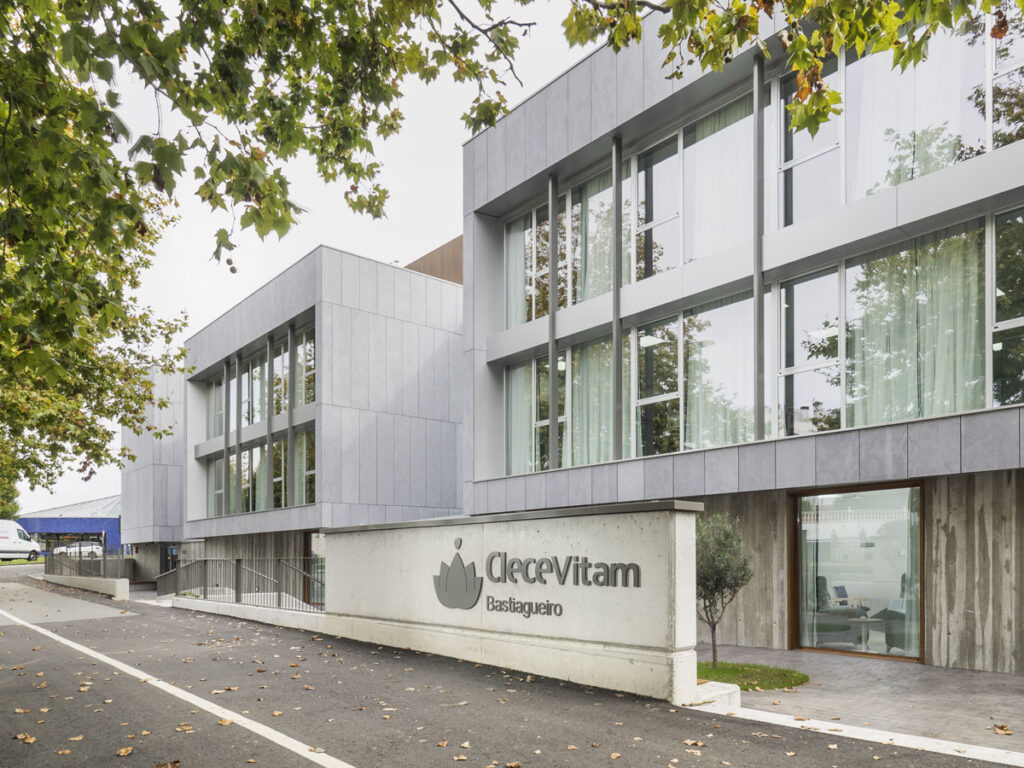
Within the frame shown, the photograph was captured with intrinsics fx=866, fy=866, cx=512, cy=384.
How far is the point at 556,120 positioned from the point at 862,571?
1080 cm

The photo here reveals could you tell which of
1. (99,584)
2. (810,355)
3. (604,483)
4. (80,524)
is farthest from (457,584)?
(80,524)

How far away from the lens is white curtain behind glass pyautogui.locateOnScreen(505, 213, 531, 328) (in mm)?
20281

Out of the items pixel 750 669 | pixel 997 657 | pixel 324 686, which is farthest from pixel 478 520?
pixel 997 657

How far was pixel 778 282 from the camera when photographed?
47.9 ft

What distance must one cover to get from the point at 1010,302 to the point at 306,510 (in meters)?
19.5

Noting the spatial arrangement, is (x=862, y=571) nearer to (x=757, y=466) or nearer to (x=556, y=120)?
(x=757, y=466)

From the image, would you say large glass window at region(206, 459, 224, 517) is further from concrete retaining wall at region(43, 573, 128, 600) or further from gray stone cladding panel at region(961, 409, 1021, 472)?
gray stone cladding panel at region(961, 409, 1021, 472)

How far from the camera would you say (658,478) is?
615 inches

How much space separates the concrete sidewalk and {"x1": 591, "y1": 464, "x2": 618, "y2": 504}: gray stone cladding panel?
3.86 m

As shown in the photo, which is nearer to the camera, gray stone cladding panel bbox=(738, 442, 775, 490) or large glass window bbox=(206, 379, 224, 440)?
gray stone cladding panel bbox=(738, 442, 775, 490)

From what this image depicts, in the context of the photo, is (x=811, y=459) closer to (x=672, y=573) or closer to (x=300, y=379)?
(x=672, y=573)

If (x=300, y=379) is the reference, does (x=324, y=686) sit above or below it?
below

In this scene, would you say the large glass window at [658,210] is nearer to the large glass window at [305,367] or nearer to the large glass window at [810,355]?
the large glass window at [810,355]

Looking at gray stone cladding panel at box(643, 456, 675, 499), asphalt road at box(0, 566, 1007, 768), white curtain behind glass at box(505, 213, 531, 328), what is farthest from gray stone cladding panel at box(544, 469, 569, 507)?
asphalt road at box(0, 566, 1007, 768)
